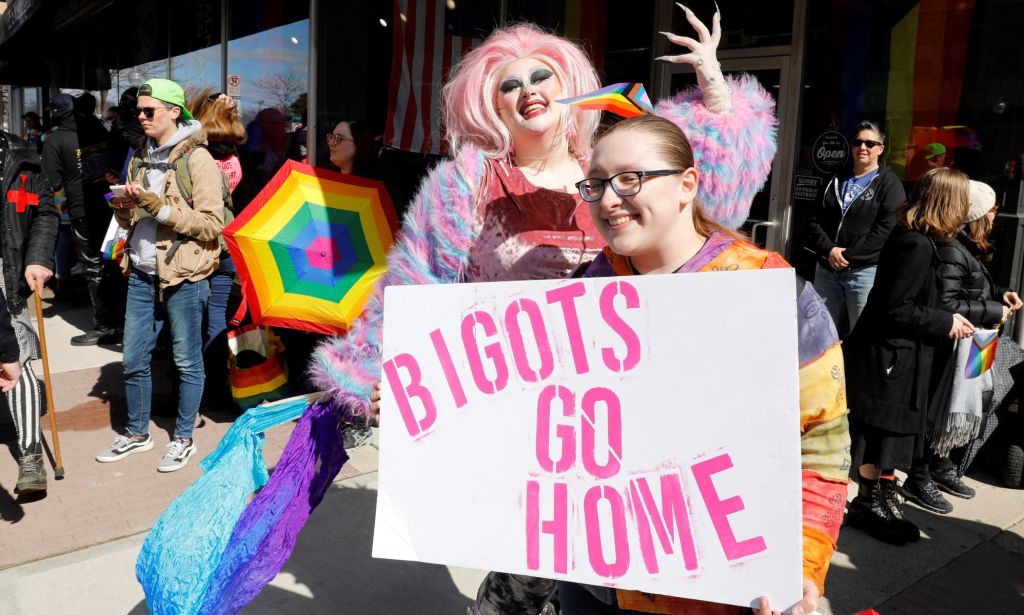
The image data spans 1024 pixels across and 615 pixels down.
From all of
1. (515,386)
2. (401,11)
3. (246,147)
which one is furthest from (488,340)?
(246,147)

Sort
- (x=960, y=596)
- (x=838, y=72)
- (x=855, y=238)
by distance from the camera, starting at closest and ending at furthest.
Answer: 1. (x=960, y=596)
2. (x=855, y=238)
3. (x=838, y=72)

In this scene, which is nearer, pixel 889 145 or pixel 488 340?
pixel 488 340

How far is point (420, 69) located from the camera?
21.0 feet

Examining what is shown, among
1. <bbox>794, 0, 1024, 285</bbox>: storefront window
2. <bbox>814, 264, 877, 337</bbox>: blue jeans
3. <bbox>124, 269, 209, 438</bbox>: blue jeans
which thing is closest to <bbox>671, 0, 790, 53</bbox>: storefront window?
<bbox>794, 0, 1024, 285</bbox>: storefront window

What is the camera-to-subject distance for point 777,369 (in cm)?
126

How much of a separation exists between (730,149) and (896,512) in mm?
2297

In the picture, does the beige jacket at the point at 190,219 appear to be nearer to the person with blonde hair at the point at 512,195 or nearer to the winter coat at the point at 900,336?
the person with blonde hair at the point at 512,195

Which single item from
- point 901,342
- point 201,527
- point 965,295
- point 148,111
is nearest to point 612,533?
point 201,527

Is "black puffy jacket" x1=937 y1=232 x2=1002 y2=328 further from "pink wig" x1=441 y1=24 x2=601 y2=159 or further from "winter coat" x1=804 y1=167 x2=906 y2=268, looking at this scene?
"pink wig" x1=441 y1=24 x2=601 y2=159

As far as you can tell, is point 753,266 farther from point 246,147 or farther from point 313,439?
point 246,147

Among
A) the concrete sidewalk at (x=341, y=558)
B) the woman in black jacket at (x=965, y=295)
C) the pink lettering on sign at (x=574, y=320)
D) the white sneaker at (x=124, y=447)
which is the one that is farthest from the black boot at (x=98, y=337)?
the pink lettering on sign at (x=574, y=320)

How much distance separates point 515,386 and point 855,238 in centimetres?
401

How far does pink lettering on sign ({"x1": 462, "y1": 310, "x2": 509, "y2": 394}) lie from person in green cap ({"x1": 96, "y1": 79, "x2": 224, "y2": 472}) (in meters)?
2.83

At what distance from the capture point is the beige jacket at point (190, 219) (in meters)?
3.95
